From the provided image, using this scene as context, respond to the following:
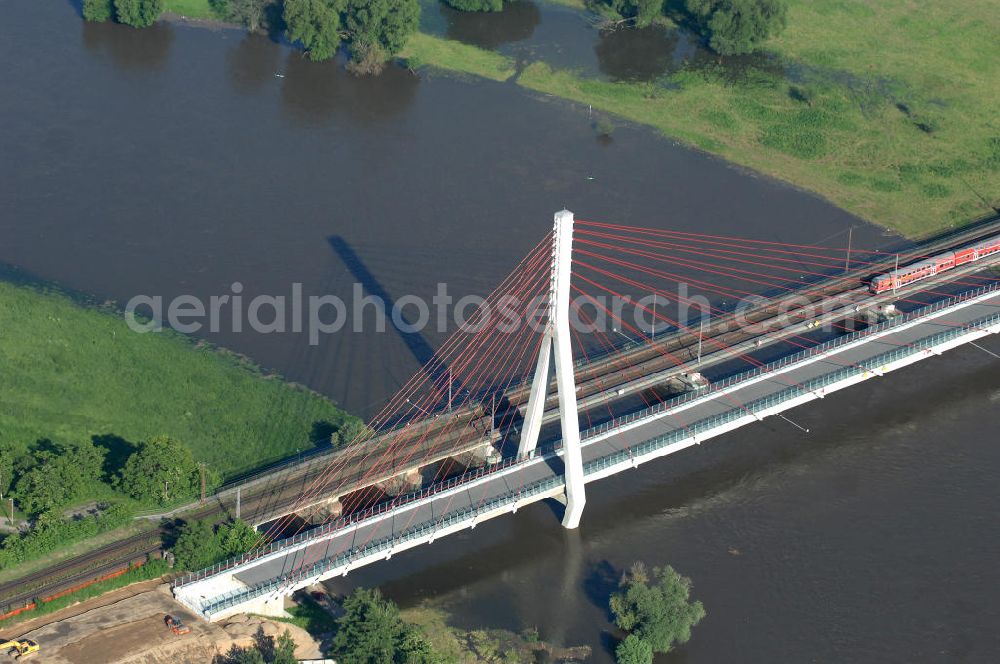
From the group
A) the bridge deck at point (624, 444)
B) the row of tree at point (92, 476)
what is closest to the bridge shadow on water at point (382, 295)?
the bridge deck at point (624, 444)

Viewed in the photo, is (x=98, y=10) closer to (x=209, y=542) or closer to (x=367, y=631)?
(x=209, y=542)

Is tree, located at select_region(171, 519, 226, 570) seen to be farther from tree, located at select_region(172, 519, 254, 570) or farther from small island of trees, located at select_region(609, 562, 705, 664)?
small island of trees, located at select_region(609, 562, 705, 664)

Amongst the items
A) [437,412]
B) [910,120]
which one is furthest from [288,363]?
[910,120]

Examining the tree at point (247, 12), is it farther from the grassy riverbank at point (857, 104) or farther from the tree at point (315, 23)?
the grassy riverbank at point (857, 104)

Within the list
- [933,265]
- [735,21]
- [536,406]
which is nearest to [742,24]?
[735,21]

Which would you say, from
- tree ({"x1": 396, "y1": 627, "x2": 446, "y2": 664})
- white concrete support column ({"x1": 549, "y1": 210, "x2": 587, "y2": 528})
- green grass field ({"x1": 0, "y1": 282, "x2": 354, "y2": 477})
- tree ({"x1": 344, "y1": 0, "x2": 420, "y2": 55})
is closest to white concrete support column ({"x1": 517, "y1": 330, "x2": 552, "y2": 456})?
white concrete support column ({"x1": 549, "y1": 210, "x2": 587, "y2": 528})
